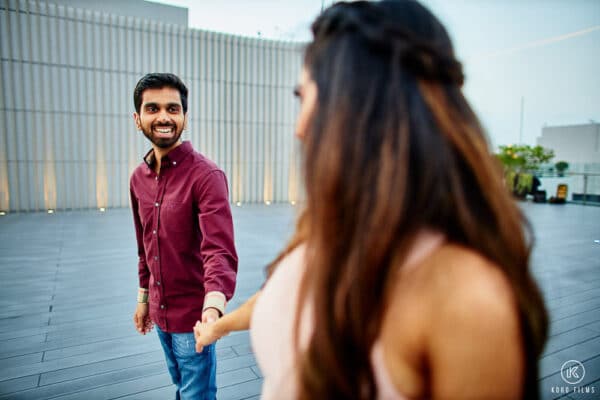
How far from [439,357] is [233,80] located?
12.2 metres

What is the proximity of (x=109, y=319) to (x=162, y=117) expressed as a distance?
2.34m

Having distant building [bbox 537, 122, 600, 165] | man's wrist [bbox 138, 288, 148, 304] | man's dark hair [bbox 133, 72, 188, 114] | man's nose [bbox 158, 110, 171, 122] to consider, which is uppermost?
distant building [bbox 537, 122, 600, 165]

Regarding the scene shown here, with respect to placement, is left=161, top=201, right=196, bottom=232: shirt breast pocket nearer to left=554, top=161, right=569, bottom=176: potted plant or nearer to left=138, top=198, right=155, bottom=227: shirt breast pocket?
left=138, top=198, right=155, bottom=227: shirt breast pocket

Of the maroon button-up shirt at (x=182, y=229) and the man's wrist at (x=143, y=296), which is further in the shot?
the man's wrist at (x=143, y=296)

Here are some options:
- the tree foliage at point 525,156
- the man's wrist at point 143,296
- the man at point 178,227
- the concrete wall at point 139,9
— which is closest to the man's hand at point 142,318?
the man's wrist at point 143,296

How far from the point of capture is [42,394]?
2232 mm

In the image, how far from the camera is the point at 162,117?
1.66m

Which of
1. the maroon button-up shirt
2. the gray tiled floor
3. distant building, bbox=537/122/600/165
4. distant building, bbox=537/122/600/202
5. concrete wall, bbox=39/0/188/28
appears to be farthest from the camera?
distant building, bbox=537/122/600/165

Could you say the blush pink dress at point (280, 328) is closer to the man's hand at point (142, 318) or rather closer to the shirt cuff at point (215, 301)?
the shirt cuff at point (215, 301)

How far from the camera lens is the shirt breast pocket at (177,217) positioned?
1592 mm

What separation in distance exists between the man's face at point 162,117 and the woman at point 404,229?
1163mm

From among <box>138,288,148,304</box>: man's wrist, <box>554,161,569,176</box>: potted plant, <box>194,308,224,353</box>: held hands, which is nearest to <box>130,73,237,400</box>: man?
<box>138,288,148,304</box>: man's wrist

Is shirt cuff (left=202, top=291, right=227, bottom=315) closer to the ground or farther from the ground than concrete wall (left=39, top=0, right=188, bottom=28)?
closer to the ground

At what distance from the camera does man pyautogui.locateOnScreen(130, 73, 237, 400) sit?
158 cm
